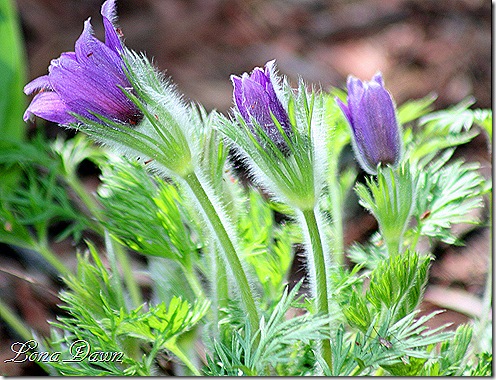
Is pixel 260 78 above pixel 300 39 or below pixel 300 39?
below

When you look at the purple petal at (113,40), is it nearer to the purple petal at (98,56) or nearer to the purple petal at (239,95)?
the purple petal at (98,56)

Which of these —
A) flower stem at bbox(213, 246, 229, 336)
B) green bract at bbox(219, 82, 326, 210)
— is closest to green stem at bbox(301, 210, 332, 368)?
green bract at bbox(219, 82, 326, 210)

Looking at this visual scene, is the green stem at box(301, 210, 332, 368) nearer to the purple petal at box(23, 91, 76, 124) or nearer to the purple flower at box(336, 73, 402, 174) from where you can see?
the purple flower at box(336, 73, 402, 174)

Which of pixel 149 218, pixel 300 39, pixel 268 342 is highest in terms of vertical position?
pixel 300 39

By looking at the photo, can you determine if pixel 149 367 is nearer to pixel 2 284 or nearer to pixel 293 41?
pixel 2 284

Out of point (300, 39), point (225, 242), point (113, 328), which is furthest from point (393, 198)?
point (300, 39)

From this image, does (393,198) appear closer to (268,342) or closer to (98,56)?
(268,342)

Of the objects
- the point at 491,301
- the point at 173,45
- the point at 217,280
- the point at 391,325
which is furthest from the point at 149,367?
the point at 173,45

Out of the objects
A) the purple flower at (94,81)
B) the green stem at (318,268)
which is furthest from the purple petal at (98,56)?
the green stem at (318,268)
